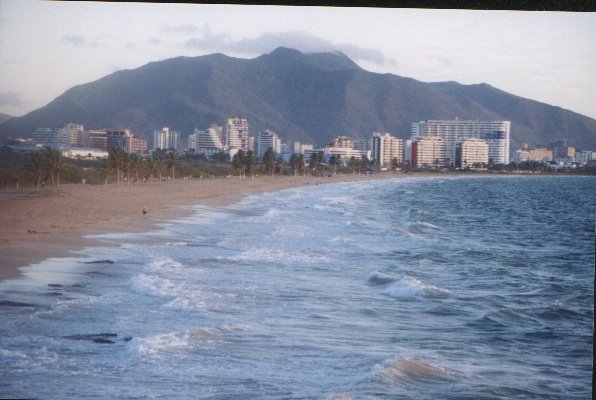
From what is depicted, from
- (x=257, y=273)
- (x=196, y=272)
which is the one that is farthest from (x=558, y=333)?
(x=196, y=272)

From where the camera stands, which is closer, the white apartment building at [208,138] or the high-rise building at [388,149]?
the white apartment building at [208,138]

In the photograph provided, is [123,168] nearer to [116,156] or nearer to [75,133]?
[116,156]

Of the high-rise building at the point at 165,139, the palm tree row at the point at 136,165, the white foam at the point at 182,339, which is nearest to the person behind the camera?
the white foam at the point at 182,339

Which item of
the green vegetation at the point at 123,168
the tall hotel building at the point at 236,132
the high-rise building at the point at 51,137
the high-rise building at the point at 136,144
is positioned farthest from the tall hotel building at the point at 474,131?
the high-rise building at the point at 51,137

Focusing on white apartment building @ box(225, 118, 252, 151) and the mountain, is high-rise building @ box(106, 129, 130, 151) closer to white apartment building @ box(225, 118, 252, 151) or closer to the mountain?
the mountain

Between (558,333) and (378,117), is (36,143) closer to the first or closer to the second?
(378,117)

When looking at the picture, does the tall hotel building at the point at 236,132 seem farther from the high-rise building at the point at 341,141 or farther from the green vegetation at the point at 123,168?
the high-rise building at the point at 341,141

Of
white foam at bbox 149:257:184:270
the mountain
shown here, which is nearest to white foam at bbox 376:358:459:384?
white foam at bbox 149:257:184:270
